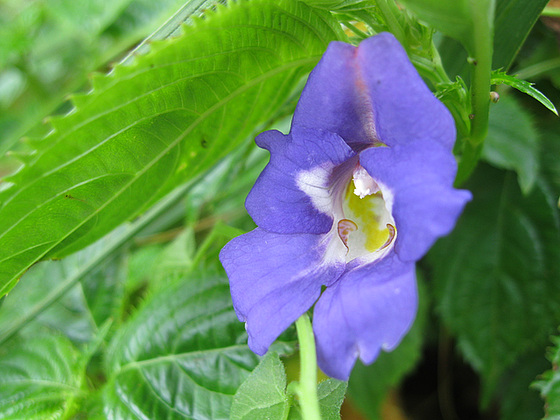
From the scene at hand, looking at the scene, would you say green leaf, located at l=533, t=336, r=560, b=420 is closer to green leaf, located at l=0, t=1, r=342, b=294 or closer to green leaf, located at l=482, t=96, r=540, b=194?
green leaf, located at l=482, t=96, r=540, b=194

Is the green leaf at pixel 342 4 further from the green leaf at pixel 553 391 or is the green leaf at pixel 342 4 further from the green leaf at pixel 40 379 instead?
the green leaf at pixel 40 379

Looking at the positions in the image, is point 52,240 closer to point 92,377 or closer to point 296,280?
point 296,280

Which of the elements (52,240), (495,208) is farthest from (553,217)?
(52,240)

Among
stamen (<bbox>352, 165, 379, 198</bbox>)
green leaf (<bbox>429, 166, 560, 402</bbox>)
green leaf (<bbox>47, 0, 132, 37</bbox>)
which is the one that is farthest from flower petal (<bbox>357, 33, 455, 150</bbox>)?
green leaf (<bbox>47, 0, 132, 37</bbox>)

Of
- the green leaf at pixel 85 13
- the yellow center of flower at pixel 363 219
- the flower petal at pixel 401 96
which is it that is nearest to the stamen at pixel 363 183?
the yellow center of flower at pixel 363 219

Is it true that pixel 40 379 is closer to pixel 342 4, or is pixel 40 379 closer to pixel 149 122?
pixel 149 122
